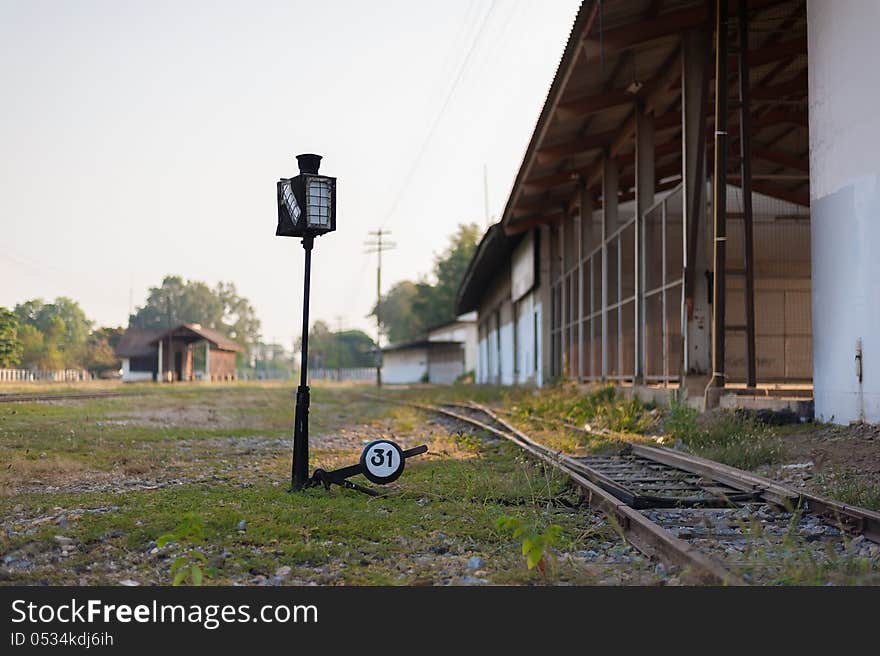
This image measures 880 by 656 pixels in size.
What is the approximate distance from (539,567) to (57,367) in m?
11.9

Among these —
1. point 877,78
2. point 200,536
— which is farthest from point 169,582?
point 877,78

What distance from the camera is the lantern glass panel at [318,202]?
23.9ft

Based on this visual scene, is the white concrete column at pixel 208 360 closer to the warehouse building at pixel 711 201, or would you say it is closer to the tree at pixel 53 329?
the warehouse building at pixel 711 201

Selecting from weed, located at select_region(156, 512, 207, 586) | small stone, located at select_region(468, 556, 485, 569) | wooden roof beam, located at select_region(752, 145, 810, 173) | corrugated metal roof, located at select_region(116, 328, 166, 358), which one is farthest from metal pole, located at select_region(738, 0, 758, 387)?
corrugated metal roof, located at select_region(116, 328, 166, 358)

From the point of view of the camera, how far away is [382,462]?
727 cm

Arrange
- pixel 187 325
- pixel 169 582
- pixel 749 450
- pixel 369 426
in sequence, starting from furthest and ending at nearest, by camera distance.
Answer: pixel 187 325, pixel 369 426, pixel 749 450, pixel 169 582

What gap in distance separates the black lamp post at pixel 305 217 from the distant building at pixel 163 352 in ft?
160

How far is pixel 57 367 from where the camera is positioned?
14.6 metres

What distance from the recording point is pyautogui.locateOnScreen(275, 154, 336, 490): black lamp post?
7.30 metres

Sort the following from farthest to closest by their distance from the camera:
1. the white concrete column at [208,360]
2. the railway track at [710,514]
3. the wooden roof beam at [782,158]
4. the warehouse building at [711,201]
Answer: the white concrete column at [208,360] < the wooden roof beam at [782,158] < the warehouse building at [711,201] < the railway track at [710,514]

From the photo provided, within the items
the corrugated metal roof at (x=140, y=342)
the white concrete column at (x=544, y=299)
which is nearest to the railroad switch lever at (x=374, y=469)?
the white concrete column at (x=544, y=299)
